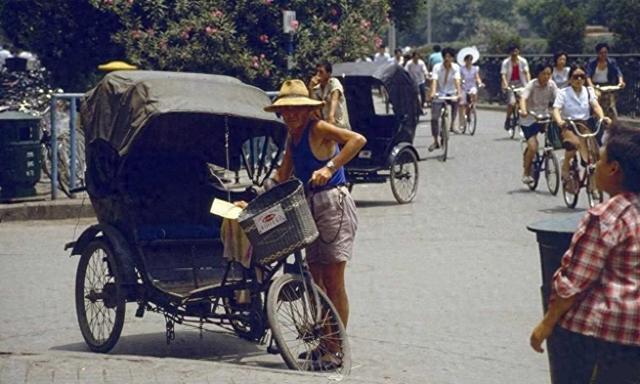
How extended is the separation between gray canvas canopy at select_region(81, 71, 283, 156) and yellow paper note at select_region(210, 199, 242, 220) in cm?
81

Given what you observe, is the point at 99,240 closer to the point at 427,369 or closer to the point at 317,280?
the point at 317,280

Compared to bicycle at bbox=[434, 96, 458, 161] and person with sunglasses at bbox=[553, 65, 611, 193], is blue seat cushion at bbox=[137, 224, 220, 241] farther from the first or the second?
bicycle at bbox=[434, 96, 458, 161]

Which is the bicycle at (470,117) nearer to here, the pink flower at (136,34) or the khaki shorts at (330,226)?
the pink flower at (136,34)

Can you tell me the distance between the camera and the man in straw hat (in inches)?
347

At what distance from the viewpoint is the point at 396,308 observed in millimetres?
11180

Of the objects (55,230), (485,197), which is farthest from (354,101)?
(55,230)

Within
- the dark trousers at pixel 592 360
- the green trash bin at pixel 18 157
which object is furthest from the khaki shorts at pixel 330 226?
the green trash bin at pixel 18 157

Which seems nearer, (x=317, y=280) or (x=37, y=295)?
(x=317, y=280)

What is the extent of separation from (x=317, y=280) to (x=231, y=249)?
22.2 inches

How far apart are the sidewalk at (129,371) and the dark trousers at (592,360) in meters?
2.35

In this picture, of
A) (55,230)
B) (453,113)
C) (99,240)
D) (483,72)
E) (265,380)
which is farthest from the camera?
(483,72)

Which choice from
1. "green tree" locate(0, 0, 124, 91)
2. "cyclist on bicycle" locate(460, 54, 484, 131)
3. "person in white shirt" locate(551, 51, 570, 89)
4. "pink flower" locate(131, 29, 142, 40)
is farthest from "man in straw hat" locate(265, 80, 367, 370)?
"cyclist on bicycle" locate(460, 54, 484, 131)

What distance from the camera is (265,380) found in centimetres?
786

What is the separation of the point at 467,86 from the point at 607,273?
82.7ft
